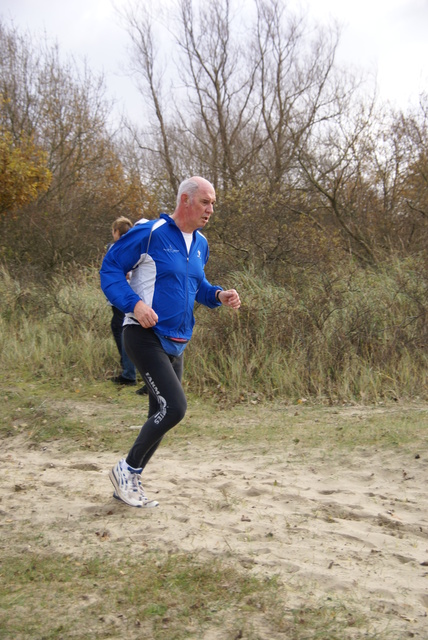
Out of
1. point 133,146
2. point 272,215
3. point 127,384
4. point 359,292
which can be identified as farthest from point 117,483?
point 133,146

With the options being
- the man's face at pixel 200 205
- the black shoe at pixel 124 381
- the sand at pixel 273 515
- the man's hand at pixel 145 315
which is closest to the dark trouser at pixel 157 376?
the man's hand at pixel 145 315

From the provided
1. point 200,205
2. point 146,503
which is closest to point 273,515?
point 146,503

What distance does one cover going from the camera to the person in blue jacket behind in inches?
158

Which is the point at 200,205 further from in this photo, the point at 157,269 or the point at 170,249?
the point at 157,269

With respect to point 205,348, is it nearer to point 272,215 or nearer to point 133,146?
point 272,215

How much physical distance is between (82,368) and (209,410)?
224 cm

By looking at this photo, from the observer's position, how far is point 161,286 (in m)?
4.02

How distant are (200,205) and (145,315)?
0.77 metres

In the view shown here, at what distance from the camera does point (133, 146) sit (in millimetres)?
25391

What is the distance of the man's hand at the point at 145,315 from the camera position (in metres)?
3.84

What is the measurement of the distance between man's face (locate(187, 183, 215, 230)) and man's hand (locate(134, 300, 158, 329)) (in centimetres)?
64

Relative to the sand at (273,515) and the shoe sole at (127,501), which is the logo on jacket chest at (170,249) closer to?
the shoe sole at (127,501)

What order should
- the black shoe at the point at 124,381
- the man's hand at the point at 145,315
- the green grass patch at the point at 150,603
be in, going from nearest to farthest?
the green grass patch at the point at 150,603 → the man's hand at the point at 145,315 → the black shoe at the point at 124,381

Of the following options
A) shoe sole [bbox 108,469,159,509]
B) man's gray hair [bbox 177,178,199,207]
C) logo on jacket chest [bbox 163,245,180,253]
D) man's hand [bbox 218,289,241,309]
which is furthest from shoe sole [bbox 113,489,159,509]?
man's gray hair [bbox 177,178,199,207]
